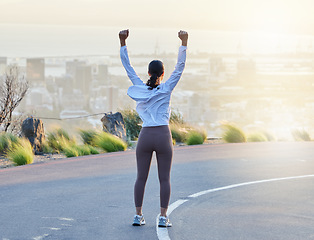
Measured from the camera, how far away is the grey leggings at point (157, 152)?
6.31 meters

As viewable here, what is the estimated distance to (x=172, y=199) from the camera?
8.35 metres

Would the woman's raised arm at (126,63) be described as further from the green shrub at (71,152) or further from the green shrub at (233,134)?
the green shrub at (233,134)

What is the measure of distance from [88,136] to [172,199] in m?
8.35

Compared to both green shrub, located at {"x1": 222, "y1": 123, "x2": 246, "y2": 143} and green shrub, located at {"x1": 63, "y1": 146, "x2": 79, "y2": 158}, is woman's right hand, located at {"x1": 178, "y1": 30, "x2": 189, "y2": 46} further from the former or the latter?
green shrub, located at {"x1": 222, "y1": 123, "x2": 246, "y2": 143}

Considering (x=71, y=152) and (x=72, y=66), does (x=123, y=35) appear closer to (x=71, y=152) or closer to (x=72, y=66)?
(x=71, y=152)

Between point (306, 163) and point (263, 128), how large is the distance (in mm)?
8544

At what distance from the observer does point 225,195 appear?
8680 mm

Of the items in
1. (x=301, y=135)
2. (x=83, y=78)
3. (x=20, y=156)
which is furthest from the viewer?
(x=83, y=78)

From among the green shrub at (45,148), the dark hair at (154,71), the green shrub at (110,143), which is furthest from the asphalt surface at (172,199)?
the green shrub at (45,148)

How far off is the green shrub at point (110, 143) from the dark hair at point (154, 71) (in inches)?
334

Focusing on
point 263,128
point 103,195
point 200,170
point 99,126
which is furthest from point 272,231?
point 263,128

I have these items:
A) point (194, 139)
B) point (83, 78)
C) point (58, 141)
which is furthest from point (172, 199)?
point (83, 78)

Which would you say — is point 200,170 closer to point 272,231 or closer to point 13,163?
point 13,163

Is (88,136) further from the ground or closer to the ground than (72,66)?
further from the ground
